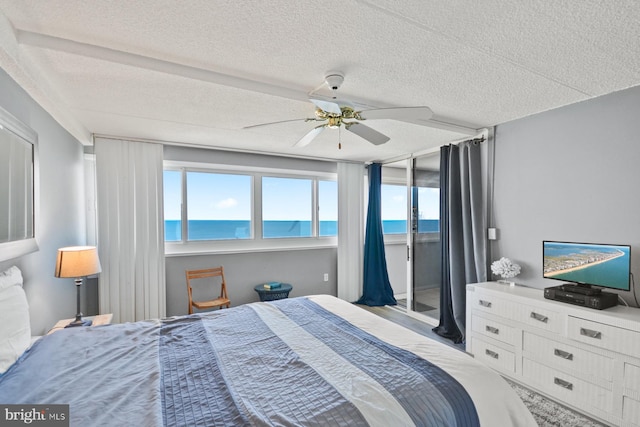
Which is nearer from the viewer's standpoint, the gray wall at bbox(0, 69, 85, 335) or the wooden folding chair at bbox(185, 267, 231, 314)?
the gray wall at bbox(0, 69, 85, 335)

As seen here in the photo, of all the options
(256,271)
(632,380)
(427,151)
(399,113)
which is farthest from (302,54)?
(256,271)

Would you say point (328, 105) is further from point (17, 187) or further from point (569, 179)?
point (569, 179)

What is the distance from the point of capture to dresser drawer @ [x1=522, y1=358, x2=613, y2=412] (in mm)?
1978

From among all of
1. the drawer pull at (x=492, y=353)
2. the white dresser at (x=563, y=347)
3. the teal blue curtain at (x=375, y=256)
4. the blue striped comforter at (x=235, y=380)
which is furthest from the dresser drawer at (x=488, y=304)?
the teal blue curtain at (x=375, y=256)

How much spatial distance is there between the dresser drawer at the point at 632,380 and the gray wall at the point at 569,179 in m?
0.60

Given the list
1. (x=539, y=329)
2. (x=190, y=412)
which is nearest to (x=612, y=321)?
(x=539, y=329)

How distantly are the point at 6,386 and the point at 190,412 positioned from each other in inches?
32.0

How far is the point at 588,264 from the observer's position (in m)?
2.29

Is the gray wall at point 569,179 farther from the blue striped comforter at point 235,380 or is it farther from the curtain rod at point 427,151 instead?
the blue striped comforter at point 235,380

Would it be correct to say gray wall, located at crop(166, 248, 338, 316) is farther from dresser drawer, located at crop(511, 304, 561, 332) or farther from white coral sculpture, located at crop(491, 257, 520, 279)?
dresser drawer, located at crop(511, 304, 561, 332)

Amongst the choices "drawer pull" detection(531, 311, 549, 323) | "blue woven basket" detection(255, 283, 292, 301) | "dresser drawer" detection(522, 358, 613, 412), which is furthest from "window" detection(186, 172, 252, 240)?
"dresser drawer" detection(522, 358, 613, 412)

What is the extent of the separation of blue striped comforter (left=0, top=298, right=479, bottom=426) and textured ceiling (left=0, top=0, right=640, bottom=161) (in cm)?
157

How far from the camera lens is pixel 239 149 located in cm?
398

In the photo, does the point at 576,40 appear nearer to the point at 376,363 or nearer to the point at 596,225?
the point at 596,225
